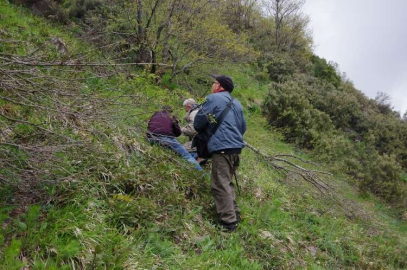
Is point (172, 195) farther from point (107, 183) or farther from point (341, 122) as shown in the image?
point (341, 122)

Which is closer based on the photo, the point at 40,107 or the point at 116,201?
the point at 40,107

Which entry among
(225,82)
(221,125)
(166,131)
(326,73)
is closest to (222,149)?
(221,125)

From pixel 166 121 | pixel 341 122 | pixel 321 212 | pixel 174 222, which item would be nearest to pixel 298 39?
pixel 341 122

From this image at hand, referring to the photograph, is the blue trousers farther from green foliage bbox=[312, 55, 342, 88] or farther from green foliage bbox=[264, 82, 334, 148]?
green foliage bbox=[312, 55, 342, 88]

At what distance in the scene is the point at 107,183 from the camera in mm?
3793

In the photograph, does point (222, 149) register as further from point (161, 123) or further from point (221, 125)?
point (161, 123)

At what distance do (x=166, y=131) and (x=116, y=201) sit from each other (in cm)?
185

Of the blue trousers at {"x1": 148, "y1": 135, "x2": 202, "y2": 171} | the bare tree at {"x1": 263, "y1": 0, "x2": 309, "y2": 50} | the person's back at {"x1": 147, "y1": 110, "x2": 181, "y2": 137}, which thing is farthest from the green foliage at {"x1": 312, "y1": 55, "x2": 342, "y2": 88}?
the person's back at {"x1": 147, "y1": 110, "x2": 181, "y2": 137}

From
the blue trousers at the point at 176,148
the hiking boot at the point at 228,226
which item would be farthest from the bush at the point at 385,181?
the hiking boot at the point at 228,226

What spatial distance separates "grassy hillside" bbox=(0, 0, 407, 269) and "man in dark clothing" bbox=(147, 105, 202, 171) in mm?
292

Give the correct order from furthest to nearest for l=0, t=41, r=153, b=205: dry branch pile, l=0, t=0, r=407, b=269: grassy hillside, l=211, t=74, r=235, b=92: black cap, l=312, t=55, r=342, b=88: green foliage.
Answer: l=312, t=55, r=342, b=88: green foliage → l=211, t=74, r=235, b=92: black cap → l=0, t=0, r=407, b=269: grassy hillside → l=0, t=41, r=153, b=205: dry branch pile

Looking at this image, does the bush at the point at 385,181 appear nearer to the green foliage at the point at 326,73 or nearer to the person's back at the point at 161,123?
the person's back at the point at 161,123

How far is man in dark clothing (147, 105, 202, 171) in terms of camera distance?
5.24 m

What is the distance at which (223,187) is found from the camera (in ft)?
14.3
